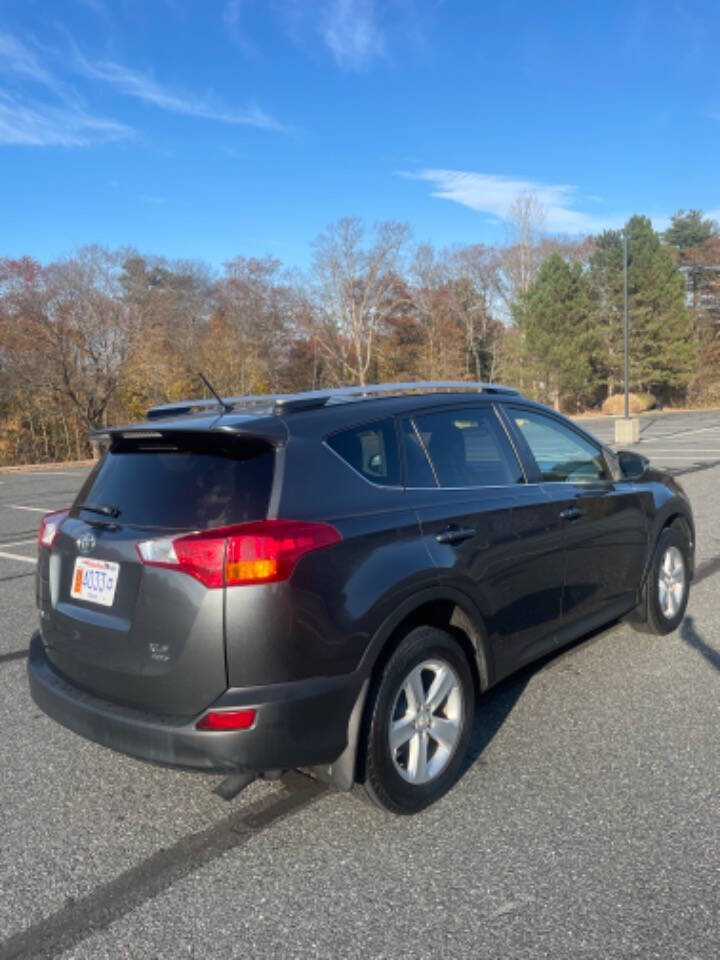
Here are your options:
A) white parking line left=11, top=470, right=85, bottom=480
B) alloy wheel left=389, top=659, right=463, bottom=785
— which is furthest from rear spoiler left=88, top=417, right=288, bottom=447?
white parking line left=11, top=470, right=85, bottom=480

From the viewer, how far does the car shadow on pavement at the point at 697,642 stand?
4.67 m

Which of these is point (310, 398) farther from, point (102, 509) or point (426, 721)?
point (426, 721)

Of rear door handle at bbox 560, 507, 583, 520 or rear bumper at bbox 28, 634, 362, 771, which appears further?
rear door handle at bbox 560, 507, 583, 520

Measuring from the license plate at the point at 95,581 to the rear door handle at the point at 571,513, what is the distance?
2.23 meters

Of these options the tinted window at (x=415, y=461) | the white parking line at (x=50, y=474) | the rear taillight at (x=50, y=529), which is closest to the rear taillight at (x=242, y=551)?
the tinted window at (x=415, y=461)

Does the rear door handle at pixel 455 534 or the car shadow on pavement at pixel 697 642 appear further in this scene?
the car shadow on pavement at pixel 697 642

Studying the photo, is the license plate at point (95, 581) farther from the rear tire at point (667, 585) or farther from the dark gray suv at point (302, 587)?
the rear tire at point (667, 585)

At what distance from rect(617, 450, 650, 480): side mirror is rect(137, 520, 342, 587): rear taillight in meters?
2.68

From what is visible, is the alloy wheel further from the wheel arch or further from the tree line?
the tree line

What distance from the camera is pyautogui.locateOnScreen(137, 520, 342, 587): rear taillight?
2.62 metres

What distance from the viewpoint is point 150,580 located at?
9.07 feet

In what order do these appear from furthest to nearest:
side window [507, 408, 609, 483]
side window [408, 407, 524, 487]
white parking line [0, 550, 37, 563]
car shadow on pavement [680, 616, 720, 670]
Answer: white parking line [0, 550, 37, 563] < car shadow on pavement [680, 616, 720, 670] < side window [507, 408, 609, 483] < side window [408, 407, 524, 487]

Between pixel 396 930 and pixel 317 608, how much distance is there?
3.35 feet

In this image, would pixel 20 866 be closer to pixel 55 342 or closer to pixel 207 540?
pixel 207 540
